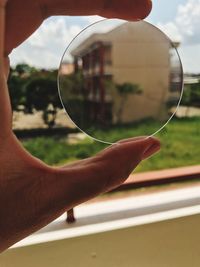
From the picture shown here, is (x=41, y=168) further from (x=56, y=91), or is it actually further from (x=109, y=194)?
(x=109, y=194)

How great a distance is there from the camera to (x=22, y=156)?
1.65 ft

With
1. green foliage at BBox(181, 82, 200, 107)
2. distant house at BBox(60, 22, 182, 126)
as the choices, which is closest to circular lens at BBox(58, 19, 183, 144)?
distant house at BBox(60, 22, 182, 126)

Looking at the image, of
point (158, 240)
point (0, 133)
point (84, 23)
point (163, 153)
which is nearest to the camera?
point (0, 133)

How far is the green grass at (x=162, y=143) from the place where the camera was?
2.05ft

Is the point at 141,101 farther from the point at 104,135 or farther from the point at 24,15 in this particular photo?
the point at 24,15

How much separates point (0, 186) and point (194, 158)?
2.09 ft

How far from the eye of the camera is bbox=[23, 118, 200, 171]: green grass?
2.05ft

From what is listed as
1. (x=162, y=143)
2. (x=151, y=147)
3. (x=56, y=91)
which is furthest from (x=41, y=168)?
(x=162, y=143)

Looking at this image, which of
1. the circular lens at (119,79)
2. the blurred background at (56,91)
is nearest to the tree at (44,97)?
the blurred background at (56,91)

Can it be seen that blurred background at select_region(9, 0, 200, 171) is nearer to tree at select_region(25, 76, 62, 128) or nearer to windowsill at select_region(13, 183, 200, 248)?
tree at select_region(25, 76, 62, 128)

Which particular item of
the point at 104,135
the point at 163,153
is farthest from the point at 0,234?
→ the point at 163,153

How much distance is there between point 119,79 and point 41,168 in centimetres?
20

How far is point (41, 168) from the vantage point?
508 millimetres

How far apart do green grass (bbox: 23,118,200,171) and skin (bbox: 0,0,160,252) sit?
6cm
